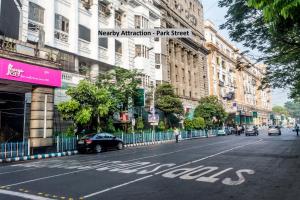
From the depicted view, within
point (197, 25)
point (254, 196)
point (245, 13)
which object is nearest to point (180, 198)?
point (254, 196)

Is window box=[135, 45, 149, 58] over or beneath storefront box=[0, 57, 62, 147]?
over

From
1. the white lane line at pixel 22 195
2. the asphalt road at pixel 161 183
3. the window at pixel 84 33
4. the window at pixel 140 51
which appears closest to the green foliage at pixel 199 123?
the window at pixel 140 51

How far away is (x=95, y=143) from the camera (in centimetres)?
2041

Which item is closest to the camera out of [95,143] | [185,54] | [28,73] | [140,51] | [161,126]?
[28,73]

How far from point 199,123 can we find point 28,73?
1247 inches

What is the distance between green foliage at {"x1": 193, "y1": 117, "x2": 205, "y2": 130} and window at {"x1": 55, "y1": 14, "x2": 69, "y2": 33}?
2542 cm

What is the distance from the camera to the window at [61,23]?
24984 millimetres

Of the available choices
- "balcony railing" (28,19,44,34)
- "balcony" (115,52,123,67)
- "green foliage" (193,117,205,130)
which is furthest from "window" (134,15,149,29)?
"green foliage" (193,117,205,130)

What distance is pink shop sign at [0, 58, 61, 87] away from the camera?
16141 mm

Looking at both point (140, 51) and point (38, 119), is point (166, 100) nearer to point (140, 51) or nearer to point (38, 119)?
point (140, 51)

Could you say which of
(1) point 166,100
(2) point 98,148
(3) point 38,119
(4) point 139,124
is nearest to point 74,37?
(3) point 38,119

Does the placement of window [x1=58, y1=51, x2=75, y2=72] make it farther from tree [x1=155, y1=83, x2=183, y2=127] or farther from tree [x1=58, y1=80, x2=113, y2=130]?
tree [x1=155, y1=83, x2=183, y2=127]

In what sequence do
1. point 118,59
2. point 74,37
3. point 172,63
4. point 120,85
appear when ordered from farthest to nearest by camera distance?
point 172,63 → point 118,59 → point 120,85 → point 74,37

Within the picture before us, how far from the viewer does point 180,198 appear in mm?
6910
